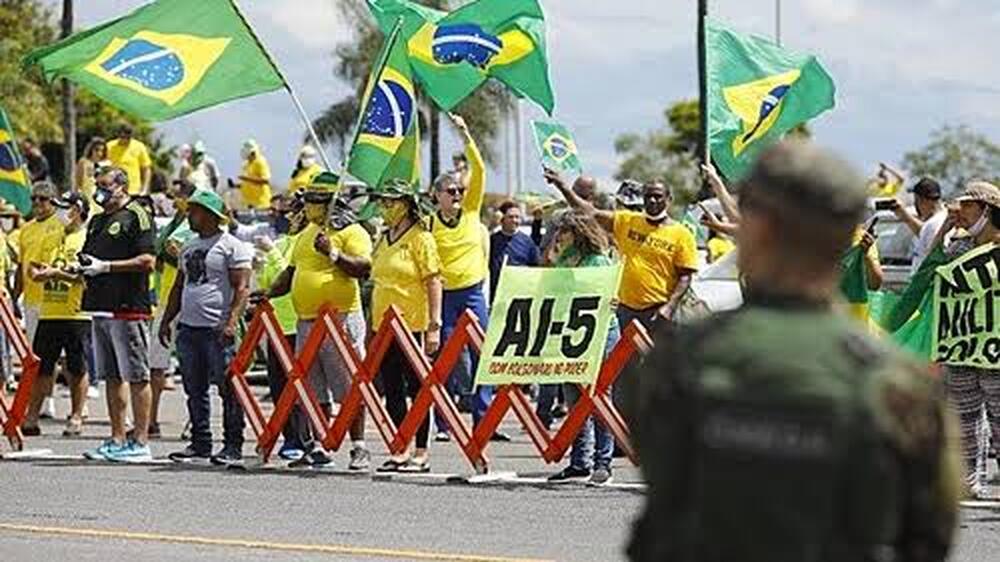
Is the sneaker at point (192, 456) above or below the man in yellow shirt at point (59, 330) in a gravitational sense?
below

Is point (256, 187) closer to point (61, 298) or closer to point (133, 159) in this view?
point (133, 159)

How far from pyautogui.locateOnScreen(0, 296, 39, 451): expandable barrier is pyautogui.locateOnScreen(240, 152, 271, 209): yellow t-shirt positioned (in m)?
11.4

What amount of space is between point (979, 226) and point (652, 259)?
7.97ft

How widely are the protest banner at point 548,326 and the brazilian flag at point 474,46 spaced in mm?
2055

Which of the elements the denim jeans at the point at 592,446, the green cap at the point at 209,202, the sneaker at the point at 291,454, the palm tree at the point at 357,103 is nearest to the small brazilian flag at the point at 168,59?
the green cap at the point at 209,202

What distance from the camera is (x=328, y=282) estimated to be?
49.3 feet

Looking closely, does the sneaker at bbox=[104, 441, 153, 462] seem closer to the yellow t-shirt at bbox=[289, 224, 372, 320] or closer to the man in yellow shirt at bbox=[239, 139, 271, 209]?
the yellow t-shirt at bbox=[289, 224, 372, 320]

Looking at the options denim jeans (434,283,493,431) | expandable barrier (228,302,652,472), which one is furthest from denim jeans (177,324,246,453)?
denim jeans (434,283,493,431)

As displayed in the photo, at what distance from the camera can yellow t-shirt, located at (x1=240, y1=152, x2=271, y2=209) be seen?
28.4m

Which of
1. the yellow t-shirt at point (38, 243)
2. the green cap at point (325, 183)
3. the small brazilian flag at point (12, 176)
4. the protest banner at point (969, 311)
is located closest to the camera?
the protest banner at point (969, 311)

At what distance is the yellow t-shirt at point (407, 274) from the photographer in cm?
1496

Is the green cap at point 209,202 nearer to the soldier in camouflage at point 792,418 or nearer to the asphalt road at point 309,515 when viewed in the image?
the asphalt road at point 309,515

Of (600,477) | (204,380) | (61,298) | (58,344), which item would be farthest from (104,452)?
(600,477)

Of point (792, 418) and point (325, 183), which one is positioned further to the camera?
point (325, 183)
